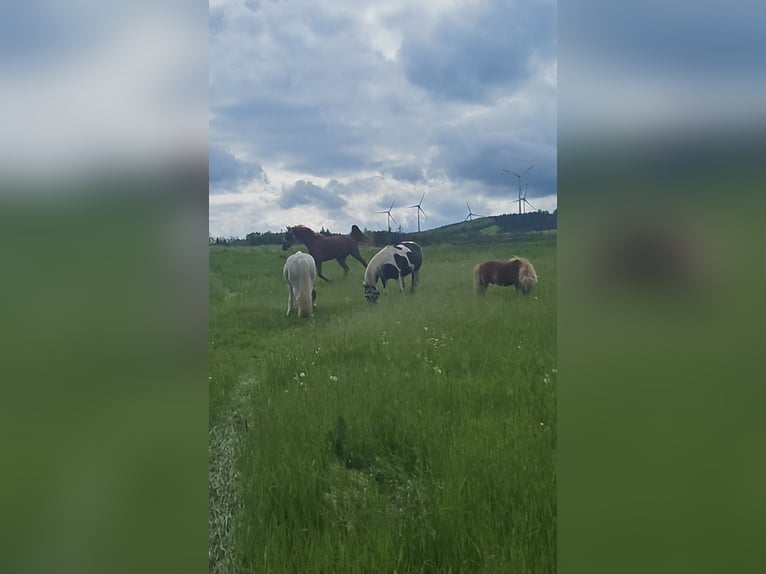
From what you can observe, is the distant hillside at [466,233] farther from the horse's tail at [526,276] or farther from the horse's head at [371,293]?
the horse's head at [371,293]

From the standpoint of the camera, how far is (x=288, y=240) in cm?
202

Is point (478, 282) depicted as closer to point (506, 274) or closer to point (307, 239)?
point (506, 274)

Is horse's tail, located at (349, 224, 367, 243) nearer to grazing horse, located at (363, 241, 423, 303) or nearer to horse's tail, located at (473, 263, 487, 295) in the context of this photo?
grazing horse, located at (363, 241, 423, 303)

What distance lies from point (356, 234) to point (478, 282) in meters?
0.49

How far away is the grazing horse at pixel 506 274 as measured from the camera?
179cm

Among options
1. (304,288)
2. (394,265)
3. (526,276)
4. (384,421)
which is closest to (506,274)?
(526,276)

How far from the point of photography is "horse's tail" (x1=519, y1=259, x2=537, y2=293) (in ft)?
5.82

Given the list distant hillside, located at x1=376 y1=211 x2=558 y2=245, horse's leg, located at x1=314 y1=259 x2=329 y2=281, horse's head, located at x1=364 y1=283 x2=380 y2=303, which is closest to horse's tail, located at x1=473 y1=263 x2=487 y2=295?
distant hillside, located at x1=376 y1=211 x2=558 y2=245

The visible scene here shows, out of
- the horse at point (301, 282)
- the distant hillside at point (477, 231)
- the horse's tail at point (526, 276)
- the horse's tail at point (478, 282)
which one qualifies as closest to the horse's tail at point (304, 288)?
the horse at point (301, 282)
